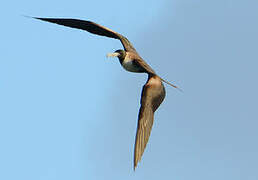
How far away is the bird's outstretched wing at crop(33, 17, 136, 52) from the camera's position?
2931cm

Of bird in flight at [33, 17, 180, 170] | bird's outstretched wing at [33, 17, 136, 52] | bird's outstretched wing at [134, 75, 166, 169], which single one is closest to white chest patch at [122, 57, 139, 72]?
bird in flight at [33, 17, 180, 170]

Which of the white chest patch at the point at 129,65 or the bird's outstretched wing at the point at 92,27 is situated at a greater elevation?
the bird's outstretched wing at the point at 92,27

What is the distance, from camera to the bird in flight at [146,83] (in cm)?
2405

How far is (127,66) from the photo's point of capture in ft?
90.2

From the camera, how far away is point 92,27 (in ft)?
97.7

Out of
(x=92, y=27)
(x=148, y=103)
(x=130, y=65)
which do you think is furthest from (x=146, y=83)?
(x=92, y=27)

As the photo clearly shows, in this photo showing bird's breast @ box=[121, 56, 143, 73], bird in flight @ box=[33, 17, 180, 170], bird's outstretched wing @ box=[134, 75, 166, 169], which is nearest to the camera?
bird in flight @ box=[33, 17, 180, 170]

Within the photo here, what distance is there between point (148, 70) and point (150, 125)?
1.99 metres

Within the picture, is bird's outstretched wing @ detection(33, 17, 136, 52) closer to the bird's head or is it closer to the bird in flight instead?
the bird in flight

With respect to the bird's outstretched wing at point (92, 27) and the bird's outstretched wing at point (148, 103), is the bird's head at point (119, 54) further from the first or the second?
the bird's outstretched wing at point (148, 103)

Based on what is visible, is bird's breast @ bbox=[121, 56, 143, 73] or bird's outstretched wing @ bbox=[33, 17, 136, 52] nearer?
bird's breast @ bbox=[121, 56, 143, 73]

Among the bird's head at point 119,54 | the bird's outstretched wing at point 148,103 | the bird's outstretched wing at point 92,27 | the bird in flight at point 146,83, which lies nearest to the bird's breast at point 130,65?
the bird in flight at point 146,83

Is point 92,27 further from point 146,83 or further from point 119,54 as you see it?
point 146,83

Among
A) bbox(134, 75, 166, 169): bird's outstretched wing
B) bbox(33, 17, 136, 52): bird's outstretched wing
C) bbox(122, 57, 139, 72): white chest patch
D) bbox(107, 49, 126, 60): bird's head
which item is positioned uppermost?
bbox(33, 17, 136, 52): bird's outstretched wing
